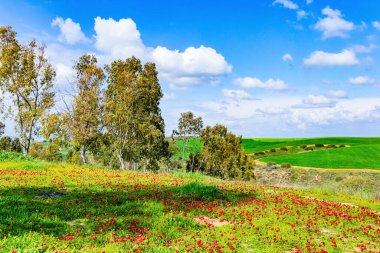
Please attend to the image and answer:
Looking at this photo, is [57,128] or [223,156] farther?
[223,156]

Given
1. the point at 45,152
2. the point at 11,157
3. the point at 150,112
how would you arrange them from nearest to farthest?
the point at 11,157, the point at 150,112, the point at 45,152

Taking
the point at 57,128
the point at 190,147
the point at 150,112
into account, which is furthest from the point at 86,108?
the point at 190,147

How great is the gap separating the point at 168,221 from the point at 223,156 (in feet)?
211

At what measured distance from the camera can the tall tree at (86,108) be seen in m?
46.4

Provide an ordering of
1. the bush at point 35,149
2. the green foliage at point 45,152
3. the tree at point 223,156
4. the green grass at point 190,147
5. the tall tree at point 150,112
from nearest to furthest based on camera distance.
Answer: the green foliage at point 45,152
the tall tree at point 150,112
the tree at point 223,156
the green grass at point 190,147
the bush at point 35,149

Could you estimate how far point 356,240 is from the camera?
42.2 feet

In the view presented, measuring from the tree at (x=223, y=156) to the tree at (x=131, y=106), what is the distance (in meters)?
22.3

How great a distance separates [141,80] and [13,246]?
42199mm

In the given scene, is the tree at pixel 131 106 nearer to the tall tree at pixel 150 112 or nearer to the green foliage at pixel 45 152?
the tall tree at pixel 150 112

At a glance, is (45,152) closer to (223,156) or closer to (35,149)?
(35,149)

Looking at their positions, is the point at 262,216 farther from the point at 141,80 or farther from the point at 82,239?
the point at 141,80

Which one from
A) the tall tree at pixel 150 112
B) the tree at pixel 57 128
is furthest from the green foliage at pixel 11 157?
the tall tree at pixel 150 112

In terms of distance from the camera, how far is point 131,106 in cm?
4994

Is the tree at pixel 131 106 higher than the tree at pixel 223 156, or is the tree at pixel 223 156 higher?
the tree at pixel 131 106
